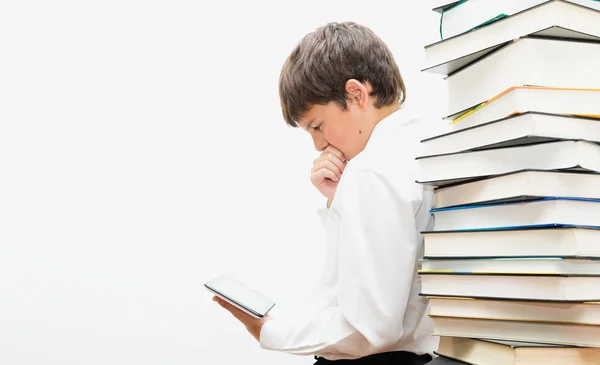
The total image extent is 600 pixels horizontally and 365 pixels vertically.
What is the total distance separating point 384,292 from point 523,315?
248mm

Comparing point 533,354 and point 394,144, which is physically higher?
point 394,144

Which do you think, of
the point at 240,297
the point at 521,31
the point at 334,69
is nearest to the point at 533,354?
the point at 521,31

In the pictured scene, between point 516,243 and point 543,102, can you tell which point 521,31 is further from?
point 516,243

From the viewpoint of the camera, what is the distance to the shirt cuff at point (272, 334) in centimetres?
116

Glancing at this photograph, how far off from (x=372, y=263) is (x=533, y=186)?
1.04 feet

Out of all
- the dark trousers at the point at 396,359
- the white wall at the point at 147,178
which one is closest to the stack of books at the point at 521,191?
the dark trousers at the point at 396,359

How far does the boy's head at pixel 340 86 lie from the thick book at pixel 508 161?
35 cm

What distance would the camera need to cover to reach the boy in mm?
1036

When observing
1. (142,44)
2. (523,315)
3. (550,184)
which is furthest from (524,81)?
(142,44)

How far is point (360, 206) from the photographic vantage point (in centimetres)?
105

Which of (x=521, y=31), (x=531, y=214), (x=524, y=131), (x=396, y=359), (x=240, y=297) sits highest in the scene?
(x=521, y=31)

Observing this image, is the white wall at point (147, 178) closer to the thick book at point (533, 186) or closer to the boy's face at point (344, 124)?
the boy's face at point (344, 124)

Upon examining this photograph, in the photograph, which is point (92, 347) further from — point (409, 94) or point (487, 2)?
point (487, 2)

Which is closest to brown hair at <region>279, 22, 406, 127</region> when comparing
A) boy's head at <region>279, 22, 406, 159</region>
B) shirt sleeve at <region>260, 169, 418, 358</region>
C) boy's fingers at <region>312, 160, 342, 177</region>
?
boy's head at <region>279, 22, 406, 159</region>
